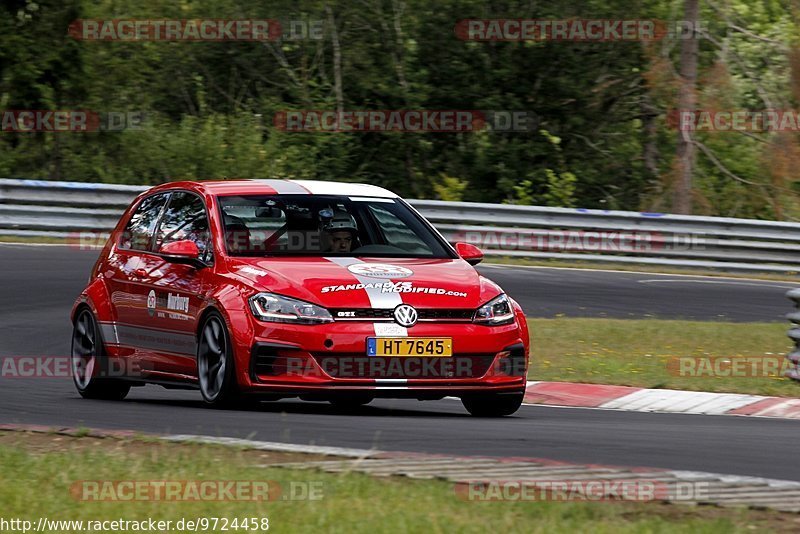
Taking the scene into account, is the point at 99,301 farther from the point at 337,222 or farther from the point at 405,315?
the point at 405,315

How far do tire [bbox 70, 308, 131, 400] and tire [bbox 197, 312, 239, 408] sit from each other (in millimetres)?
1418

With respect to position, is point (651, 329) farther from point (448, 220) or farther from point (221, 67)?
point (221, 67)

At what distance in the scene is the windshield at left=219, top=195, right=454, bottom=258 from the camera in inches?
384

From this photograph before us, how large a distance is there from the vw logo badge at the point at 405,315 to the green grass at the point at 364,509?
8.28ft

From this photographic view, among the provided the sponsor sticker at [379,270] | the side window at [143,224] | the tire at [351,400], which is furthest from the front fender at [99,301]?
the sponsor sticker at [379,270]

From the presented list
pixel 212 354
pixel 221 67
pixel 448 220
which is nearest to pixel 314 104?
pixel 221 67

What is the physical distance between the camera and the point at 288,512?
18.4 ft

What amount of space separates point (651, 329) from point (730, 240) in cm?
796

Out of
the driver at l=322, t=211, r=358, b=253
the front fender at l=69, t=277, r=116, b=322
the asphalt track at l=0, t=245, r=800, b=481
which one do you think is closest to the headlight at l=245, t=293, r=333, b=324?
the asphalt track at l=0, t=245, r=800, b=481

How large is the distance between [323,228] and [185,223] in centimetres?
102

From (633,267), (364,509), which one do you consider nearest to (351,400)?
(364,509)

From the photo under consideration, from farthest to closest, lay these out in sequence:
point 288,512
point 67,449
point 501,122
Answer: point 501,122 → point 67,449 → point 288,512

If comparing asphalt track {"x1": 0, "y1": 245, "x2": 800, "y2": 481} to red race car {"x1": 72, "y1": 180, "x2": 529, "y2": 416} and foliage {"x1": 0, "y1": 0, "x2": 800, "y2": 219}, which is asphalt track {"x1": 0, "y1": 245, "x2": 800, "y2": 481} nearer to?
red race car {"x1": 72, "y1": 180, "x2": 529, "y2": 416}

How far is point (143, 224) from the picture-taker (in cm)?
1082
